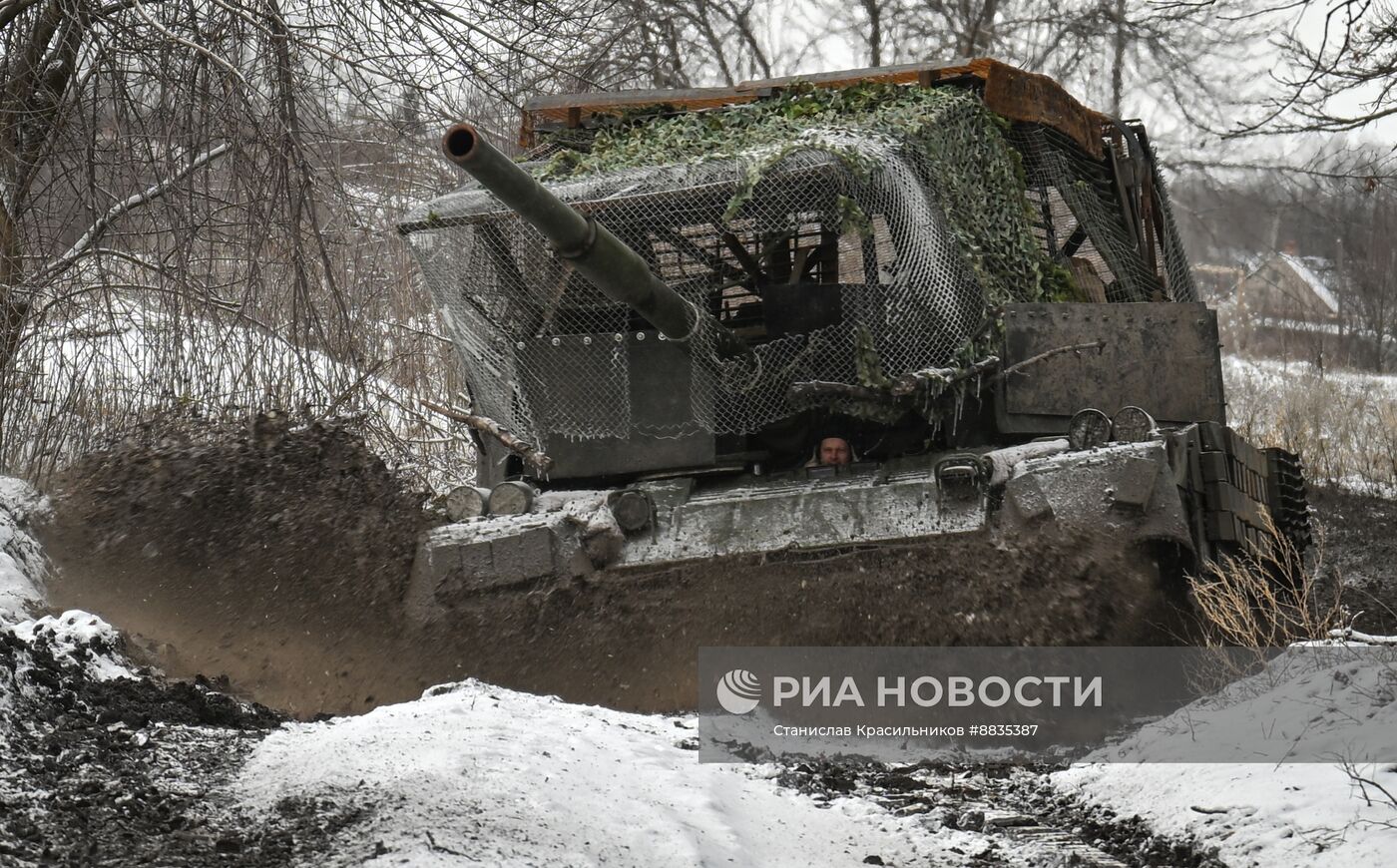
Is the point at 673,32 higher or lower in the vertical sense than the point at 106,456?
higher

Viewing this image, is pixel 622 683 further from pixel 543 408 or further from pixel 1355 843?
pixel 1355 843

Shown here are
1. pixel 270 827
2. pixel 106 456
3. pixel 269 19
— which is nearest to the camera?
pixel 270 827

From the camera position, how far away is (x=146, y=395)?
8891 millimetres

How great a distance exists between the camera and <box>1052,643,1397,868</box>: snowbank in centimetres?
431

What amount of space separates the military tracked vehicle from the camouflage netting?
15 millimetres

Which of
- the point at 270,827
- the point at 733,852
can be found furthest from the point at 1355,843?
the point at 270,827

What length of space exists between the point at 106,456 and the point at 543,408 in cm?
256

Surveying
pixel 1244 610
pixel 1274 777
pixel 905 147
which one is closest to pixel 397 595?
pixel 905 147

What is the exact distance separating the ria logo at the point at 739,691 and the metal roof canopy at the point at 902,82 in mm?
3311

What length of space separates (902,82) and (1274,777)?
183 inches

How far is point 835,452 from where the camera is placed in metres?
7.78

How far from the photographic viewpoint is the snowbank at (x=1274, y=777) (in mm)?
4309

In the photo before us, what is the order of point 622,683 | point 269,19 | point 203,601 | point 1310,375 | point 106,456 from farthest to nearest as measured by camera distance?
1. point 1310,375
2. point 106,456
3. point 203,601
4. point 622,683
5. point 269,19

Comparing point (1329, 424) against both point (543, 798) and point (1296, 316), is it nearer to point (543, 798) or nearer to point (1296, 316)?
point (1296, 316)
